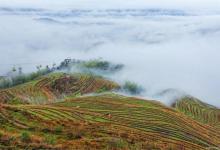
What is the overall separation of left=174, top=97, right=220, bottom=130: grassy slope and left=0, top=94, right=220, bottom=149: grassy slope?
57.4m

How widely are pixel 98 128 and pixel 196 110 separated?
113 m

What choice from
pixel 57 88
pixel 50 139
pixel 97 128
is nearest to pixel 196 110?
pixel 57 88

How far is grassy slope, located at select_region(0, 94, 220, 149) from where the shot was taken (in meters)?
50.6

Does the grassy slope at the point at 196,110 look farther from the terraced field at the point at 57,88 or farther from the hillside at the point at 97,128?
the hillside at the point at 97,128

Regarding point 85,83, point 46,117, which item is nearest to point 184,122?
point 46,117

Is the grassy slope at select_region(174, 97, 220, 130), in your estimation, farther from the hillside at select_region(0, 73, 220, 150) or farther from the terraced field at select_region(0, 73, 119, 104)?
the hillside at select_region(0, 73, 220, 150)

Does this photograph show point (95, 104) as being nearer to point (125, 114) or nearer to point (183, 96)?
point (125, 114)

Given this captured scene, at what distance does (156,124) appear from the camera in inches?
3219

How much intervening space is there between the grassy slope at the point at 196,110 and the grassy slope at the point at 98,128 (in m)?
57.4

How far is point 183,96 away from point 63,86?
56.3m

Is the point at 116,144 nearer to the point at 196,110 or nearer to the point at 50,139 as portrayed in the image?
the point at 50,139

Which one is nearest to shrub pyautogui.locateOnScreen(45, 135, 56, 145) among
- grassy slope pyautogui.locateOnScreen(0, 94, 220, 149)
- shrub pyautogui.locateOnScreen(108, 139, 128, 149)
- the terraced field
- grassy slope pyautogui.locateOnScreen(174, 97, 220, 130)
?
grassy slope pyautogui.locateOnScreen(0, 94, 220, 149)

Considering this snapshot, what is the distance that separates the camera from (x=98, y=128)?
62.7 m

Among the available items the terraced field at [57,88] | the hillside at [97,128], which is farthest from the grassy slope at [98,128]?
the terraced field at [57,88]
